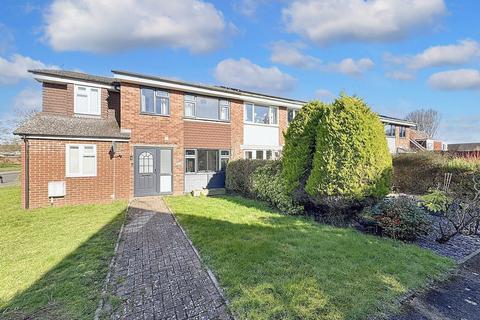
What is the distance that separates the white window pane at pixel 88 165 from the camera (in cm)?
1153

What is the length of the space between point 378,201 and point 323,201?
1500 millimetres

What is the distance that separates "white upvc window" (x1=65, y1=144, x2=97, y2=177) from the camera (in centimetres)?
1124

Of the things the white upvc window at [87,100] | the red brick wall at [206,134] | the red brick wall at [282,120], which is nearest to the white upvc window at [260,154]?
the red brick wall at [282,120]

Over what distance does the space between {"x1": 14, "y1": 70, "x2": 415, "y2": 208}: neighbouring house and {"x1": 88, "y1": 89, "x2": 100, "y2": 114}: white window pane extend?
5cm

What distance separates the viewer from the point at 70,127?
11.6 m

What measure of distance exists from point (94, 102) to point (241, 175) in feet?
27.0

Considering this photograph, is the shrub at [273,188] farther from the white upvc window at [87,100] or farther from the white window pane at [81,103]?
the white window pane at [81,103]

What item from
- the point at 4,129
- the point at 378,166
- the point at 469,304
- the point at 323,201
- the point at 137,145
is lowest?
the point at 469,304

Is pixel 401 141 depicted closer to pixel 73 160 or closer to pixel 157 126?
pixel 157 126

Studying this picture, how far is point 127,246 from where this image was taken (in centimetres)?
580

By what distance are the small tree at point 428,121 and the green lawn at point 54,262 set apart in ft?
198

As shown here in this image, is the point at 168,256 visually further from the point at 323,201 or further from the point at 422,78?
the point at 422,78

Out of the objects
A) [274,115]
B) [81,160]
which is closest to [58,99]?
[81,160]

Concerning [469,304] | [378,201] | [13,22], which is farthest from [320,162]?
[13,22]
